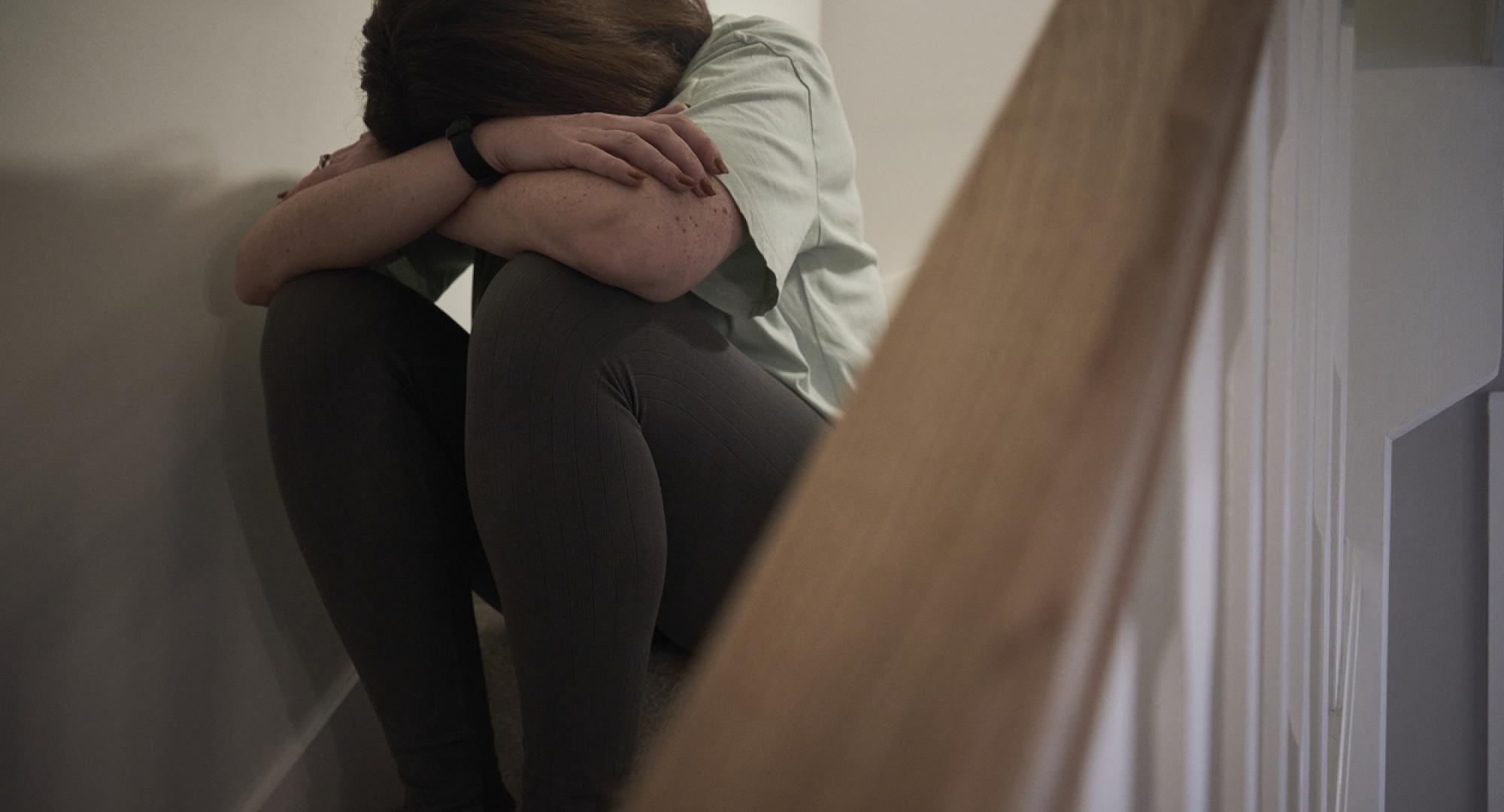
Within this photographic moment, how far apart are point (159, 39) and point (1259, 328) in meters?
0.82

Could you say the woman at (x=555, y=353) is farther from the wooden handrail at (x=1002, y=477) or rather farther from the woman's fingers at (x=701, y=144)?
the wooden handrail at (x=1002, y=477)

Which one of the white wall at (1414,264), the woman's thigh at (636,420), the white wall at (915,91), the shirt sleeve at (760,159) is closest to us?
the woman's thigh at (636,420)

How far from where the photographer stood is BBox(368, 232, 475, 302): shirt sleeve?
94 cm

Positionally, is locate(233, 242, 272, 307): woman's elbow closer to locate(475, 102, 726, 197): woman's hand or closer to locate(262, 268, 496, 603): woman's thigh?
locate(262, 268, 496, 603): woman's thigh

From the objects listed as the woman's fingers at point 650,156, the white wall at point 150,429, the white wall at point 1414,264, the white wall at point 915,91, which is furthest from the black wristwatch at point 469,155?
the white wall at point 915,91

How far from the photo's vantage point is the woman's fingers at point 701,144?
2.25 ft

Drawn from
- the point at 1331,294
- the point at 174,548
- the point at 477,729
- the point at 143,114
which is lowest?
the point at 477,729

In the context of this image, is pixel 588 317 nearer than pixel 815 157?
Yes

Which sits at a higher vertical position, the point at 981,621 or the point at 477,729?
the point at 981,621

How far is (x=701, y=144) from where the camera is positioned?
0.69 m

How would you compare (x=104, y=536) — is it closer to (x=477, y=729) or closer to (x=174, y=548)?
(x=174, y=548)

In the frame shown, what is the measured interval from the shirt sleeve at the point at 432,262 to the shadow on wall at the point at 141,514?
137 mm

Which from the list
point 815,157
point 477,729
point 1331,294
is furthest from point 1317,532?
point 477,729

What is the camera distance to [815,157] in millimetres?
817
